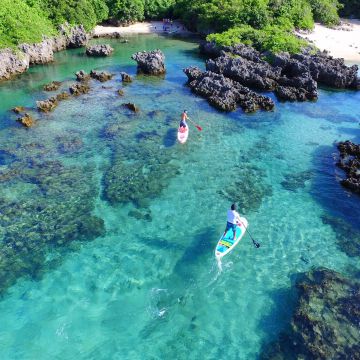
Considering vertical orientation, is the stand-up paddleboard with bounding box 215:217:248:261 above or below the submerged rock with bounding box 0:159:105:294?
above

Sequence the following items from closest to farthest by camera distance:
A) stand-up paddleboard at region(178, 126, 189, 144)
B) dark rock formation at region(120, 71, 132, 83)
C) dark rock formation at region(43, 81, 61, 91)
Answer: stand-up paddleboard at region(178, 126, 189, 144), dark rock formation at region(43, 81, 61, 91), dark rock formation at region(120, 71, 132, 83)

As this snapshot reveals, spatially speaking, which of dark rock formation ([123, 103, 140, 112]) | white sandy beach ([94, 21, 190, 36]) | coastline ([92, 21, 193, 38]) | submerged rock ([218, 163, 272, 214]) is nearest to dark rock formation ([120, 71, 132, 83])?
dark rock formation ([123, 103, 140, 112])

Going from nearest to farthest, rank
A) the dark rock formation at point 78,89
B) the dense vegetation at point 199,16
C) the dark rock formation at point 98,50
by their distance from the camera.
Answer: the dark rock formation at point 78,89, the dense vegetation at point 199,16, the dark rock formation at point 98,50

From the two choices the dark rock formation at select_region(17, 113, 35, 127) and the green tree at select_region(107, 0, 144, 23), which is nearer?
the dark rock formation at select_region(17, 113, 35, 127)

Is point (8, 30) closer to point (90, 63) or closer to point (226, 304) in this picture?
point (90, 63)

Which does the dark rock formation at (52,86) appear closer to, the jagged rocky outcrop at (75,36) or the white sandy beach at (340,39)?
the jagged rocky outcrop at (75,36)

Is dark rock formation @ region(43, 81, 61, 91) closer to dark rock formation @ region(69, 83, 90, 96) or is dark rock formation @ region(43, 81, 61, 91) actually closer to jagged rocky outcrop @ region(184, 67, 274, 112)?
dark rock formation @ region(69, 83, 90, 96)

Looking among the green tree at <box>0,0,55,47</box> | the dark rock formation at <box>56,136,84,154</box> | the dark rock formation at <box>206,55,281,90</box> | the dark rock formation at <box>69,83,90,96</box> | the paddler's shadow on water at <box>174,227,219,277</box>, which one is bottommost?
the paddler's shadow on water at <box>174,227,219,277</box>

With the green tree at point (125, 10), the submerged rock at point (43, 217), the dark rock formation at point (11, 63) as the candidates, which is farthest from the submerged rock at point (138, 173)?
the green tree at point (125, 10)

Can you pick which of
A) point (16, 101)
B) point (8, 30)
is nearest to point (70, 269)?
point (16, 101)
